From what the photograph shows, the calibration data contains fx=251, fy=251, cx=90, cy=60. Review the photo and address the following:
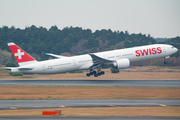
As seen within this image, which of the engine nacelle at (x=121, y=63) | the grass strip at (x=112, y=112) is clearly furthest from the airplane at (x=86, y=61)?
the grass strip at (x=112, y=112)

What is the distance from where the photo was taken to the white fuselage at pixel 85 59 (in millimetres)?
50625

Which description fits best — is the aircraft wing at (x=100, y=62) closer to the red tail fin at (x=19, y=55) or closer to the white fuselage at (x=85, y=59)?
the white fuselage at (x=85, y=59)

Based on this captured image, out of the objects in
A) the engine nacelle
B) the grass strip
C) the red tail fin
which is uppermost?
the red tail fin

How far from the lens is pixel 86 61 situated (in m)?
52.2

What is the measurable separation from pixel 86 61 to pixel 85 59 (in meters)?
0.46

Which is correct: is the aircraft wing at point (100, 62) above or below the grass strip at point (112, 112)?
above

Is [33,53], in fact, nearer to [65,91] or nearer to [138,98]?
[65,91]

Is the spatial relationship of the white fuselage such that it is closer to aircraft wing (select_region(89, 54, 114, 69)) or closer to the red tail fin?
aircraft wing (select_region(89, 54, 114, 69))

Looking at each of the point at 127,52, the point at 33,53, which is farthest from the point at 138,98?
the point at 33,53

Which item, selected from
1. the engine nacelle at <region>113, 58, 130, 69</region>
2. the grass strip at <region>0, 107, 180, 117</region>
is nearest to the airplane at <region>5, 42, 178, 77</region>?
the engine nacelle at <region>113, 58, 130, 69</region>

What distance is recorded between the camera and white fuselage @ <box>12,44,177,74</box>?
1993 inches

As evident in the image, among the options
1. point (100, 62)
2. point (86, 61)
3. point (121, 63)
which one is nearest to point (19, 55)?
point (86, 61)

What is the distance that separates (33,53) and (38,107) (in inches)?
3887

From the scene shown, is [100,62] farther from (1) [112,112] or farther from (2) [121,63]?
(1) [112,112]
